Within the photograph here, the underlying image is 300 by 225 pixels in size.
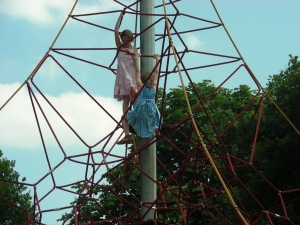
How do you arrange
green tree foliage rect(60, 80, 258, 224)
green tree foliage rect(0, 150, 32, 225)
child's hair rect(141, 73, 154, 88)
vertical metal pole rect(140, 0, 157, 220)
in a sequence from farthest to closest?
green tree foliage rect(0, 150, 32, 225) < green tree foliage rect(60, 80, 258, 224) < vertical metal pole rect(140, 0, 157, 220) < child's hair rect(141, 73, 154, 88)

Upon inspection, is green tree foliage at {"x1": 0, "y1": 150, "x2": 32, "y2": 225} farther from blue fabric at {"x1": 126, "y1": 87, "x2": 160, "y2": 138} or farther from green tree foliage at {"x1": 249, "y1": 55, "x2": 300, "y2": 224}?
blue fabric at {"x1": 126, "y1": 87, "x2": 160, "y2": 138}

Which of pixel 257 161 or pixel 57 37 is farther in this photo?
pixel 257 161

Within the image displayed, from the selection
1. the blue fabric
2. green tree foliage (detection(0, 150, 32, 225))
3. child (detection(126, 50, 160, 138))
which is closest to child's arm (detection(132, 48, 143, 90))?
child (detection(126, 50, 160, 138))

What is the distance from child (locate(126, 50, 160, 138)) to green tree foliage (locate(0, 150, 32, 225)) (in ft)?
77.8

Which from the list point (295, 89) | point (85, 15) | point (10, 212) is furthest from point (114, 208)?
point (85, 15)

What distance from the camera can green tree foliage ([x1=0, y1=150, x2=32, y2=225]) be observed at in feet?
123

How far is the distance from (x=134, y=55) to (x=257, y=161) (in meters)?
11.8

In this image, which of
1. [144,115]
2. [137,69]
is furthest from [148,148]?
[137,69]

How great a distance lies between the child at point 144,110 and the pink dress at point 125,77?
1.79 ft

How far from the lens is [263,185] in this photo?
23.7 meters

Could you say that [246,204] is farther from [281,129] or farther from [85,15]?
[85,15]

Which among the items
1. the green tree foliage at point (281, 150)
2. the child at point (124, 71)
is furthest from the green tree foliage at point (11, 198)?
the child at point (124, 71)

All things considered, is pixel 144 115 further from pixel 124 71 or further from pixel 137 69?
pixel 124 71

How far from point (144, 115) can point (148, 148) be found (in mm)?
630
